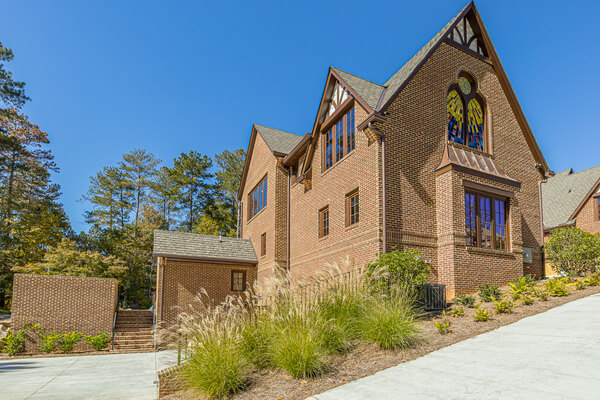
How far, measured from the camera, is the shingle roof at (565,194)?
21469mm

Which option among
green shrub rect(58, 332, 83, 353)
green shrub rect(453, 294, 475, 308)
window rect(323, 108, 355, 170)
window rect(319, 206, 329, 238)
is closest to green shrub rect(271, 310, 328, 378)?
green shrub rect(453, 294, 475, 308)

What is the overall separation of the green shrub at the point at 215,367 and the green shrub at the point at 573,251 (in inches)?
383

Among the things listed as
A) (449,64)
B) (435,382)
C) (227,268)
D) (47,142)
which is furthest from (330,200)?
(47,142)

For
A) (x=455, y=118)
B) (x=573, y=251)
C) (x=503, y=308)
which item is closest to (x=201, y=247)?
(x=455, y=118)

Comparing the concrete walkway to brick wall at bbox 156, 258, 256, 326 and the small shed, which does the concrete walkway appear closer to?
the small shed

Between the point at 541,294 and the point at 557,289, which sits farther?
the point at 557,289

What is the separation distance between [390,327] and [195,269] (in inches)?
526

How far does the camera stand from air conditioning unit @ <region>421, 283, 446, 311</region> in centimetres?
960

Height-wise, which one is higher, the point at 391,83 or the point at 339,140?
the point at 391,83

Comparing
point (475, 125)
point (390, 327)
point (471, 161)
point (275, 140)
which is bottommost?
point (390, 327)

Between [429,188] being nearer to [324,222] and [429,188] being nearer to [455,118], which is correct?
[455,118]

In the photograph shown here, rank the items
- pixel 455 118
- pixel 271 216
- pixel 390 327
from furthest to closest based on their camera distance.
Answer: pixel 271 216 → pixel 455 118 → pixel 390 327

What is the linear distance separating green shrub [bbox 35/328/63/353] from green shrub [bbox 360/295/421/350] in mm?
13072

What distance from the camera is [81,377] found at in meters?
9.99
